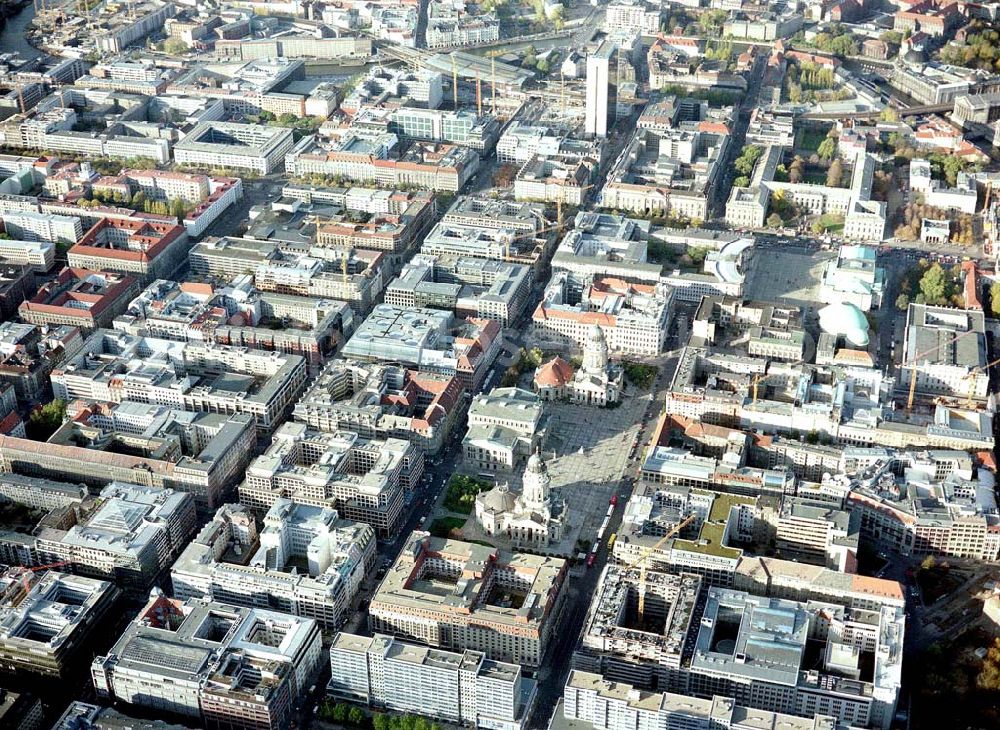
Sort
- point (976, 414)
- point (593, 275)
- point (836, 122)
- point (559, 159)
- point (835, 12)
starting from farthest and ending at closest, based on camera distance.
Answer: point (835, 12)
point (836, 122)
point (559, 159)
point (593, 275)
point (976, 414)

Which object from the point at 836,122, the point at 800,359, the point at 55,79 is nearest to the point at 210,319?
the point at 800,359

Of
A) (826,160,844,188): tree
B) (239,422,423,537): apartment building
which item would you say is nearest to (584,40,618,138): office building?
(826,160,844,188): tree

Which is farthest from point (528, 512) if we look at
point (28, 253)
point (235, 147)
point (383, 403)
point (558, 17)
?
point (558, 17)

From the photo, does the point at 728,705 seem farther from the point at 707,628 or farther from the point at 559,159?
the point at 559,159

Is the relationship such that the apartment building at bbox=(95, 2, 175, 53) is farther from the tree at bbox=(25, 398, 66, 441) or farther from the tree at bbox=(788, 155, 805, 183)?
the tree at bbox=(788, 155, 805, 183)

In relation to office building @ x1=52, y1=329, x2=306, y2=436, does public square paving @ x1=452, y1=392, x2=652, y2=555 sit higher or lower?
lower

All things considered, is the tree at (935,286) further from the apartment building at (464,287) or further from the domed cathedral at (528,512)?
the domed cathedral at (528,512)

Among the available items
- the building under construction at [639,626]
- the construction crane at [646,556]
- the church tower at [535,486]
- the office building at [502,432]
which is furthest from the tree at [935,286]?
the building under construction at [639,626]
